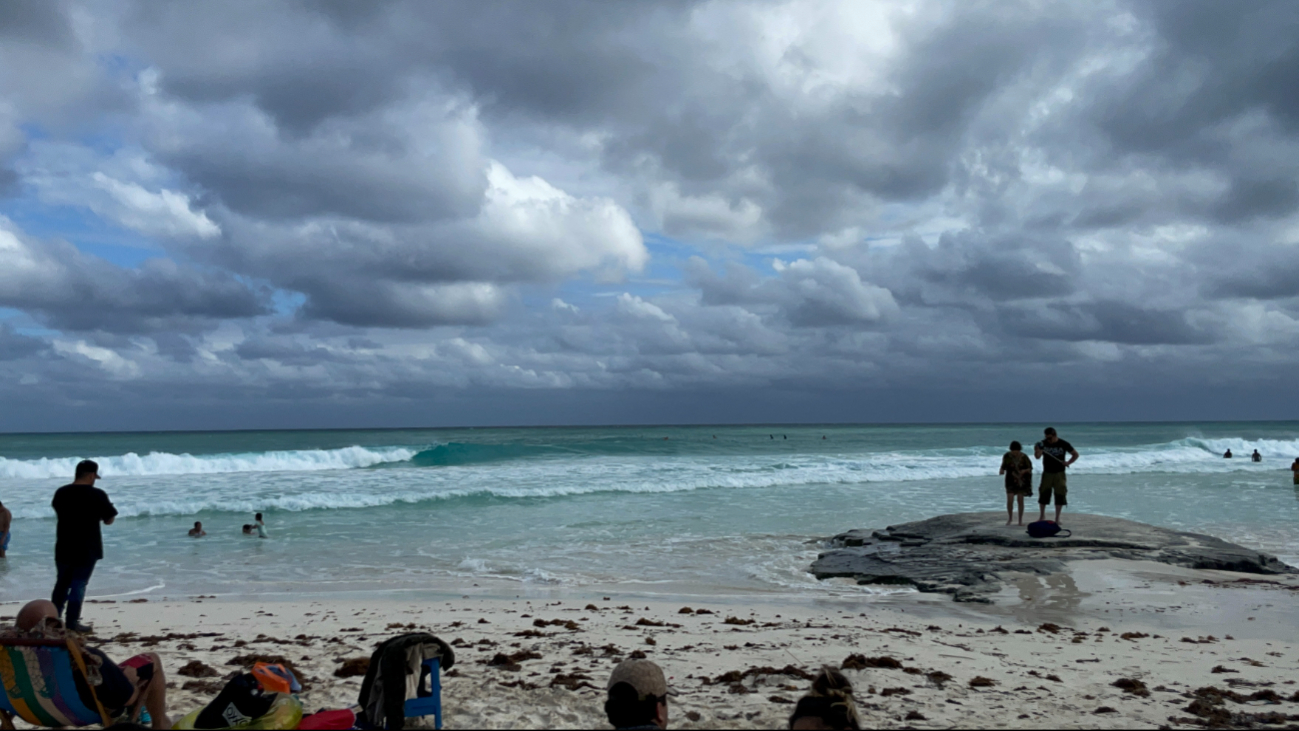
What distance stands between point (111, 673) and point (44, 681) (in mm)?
327

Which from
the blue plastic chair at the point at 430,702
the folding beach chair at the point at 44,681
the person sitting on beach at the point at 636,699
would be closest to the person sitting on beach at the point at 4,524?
the folding beach chair at the point at 44,681

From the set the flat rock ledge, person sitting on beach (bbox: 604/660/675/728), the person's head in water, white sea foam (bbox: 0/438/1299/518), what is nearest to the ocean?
white sea foam (bbox: 0/438/1299/518)

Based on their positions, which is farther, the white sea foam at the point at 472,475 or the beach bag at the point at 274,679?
the white sea foam at the point at 472,475

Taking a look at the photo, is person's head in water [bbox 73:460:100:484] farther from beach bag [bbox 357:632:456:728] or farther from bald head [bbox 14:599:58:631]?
beach bag [bbox 357:632:456:728]

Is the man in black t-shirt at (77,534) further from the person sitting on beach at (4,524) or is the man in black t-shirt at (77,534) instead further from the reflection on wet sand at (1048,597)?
the reflection on wet sand at (1048,597)

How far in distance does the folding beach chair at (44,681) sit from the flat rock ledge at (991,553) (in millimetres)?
9556

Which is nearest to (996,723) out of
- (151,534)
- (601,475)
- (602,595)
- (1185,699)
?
(1185,699)

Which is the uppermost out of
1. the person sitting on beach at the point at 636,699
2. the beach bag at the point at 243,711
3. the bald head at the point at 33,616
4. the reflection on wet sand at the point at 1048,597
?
the bald head at the point at 33,616

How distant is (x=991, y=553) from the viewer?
42.7ft

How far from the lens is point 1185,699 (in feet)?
18.7

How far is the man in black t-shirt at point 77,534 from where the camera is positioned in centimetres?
777

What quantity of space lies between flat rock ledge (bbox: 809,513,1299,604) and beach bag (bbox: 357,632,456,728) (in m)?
7.90

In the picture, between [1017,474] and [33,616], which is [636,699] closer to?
[33,616]

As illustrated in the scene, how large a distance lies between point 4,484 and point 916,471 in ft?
131
